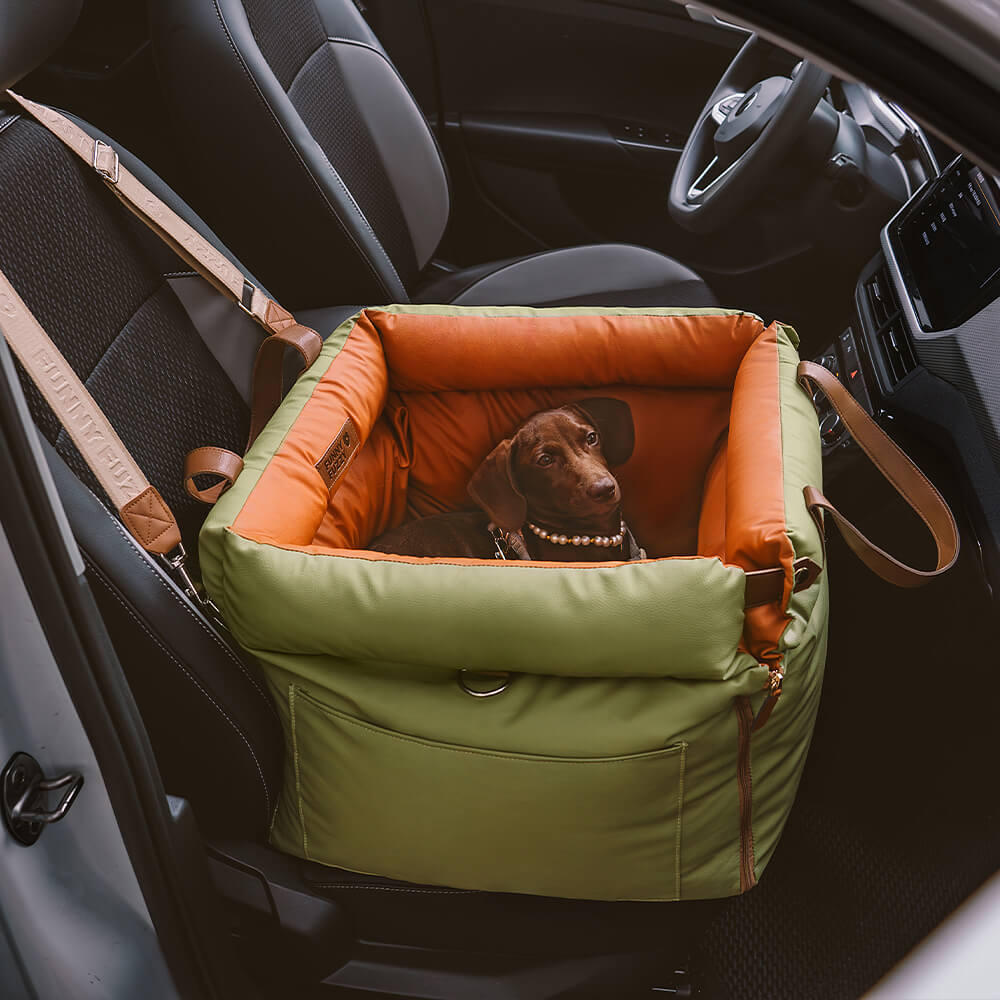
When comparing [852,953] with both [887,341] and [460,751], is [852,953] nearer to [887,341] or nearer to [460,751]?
[460,751]

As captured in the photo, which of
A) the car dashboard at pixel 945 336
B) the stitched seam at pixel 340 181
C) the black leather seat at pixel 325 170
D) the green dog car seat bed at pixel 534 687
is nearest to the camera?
the green dog car seat bed at pixel 534 687

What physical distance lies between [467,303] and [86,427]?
945mm

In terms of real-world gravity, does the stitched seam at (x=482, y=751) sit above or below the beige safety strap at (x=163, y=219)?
below

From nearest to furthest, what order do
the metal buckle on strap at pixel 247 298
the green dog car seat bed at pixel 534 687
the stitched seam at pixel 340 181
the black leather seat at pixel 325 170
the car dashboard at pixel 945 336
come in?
the green dog car seat bed at pixel 534 687
the car dashboard at pixel 945 336
the metal buckle on strap at pixel 247 298
the black leather seat at pixel 325 170
the stitched seam at pixel 340 181

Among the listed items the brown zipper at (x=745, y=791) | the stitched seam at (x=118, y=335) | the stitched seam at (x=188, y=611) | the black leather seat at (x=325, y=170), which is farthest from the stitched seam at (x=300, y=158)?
the brown zipper at (x=745, y=791)

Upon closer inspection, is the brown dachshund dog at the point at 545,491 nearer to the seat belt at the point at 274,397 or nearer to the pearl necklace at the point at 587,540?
the pearl necklace at the point at 587,540

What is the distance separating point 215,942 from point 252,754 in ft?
0.62

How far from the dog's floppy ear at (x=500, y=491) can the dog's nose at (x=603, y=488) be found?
121mm

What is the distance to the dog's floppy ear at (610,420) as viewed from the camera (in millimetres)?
1407

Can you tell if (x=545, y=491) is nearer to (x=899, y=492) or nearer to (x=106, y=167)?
(x=899, y=492)

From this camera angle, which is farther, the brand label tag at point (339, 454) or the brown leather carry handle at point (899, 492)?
the brand label tag at point (339, 454)

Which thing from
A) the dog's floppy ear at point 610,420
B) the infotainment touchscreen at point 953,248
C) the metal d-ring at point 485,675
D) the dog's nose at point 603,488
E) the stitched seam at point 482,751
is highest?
the infotainment touchscreen at point 953,248

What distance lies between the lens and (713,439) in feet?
4.54

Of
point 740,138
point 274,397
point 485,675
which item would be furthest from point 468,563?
point 740,138
